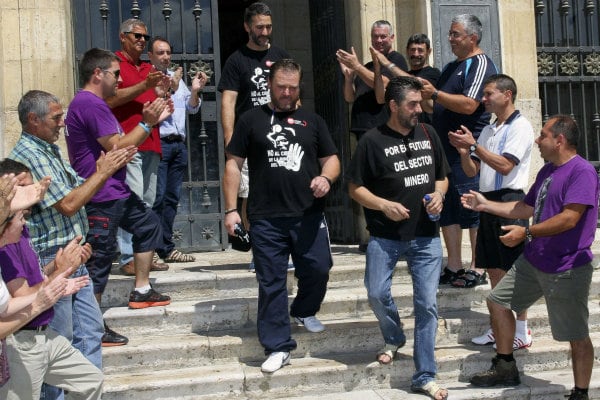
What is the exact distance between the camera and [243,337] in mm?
5699

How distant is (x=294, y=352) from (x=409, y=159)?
5.28 ft

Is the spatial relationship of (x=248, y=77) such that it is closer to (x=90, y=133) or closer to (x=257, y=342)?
(x=90, y=133)

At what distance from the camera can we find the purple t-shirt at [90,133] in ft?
17.1

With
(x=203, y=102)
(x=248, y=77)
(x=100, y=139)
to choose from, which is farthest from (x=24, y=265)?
(x=203, y=102)

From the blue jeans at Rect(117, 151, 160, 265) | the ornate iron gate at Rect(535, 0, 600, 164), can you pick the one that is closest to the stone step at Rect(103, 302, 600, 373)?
the blue jeans at Rect(117, 151, 160, 265)

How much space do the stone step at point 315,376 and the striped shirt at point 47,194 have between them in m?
1.10

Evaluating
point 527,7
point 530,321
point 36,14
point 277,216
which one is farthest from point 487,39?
point 36,14

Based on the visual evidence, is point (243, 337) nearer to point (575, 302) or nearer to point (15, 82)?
point (575, 302)

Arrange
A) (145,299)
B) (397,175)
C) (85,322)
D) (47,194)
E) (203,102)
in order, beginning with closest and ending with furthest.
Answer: (47,194) → (85,322) → (397,175) → (145,299) → (203,102)

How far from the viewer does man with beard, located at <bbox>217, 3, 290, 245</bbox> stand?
6.34 meters

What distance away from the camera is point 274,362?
5.29 meters

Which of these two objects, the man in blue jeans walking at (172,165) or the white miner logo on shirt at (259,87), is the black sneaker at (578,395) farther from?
the man in blue jeans walking at (172,165)

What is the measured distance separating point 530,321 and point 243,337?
2195 mm

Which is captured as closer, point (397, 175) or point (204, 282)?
point (397, 175)
